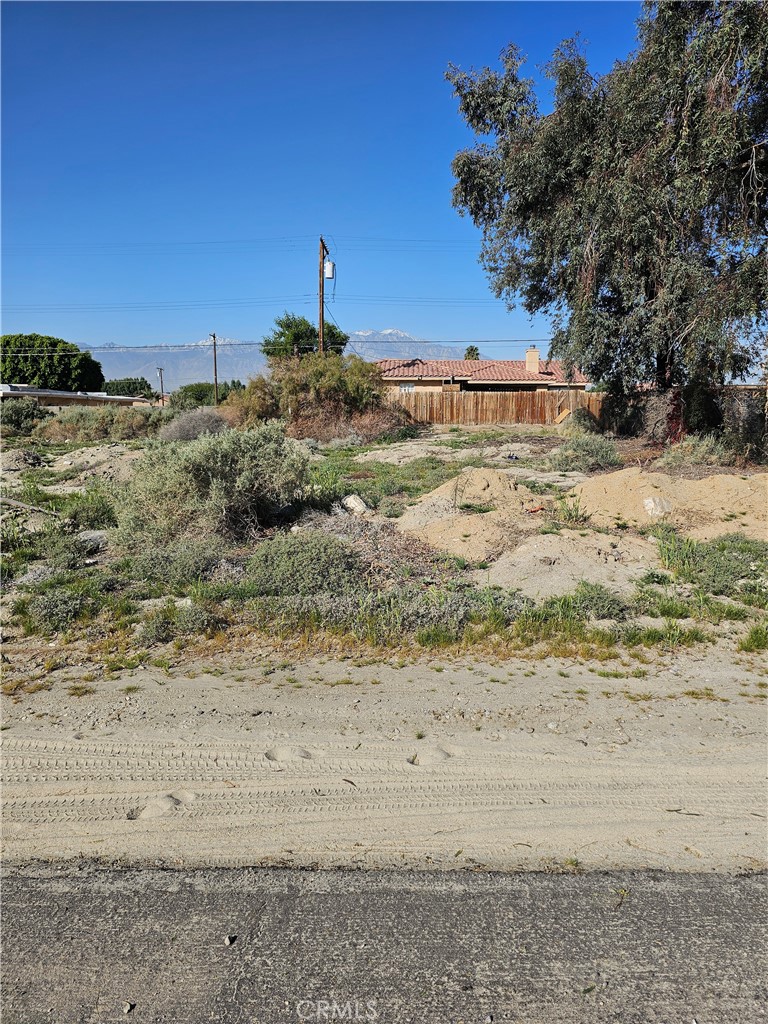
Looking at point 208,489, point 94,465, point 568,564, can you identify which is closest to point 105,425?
point 94,465

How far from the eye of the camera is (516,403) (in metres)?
33.5

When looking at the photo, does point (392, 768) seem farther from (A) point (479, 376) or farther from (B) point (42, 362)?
(B) point (42, 362)

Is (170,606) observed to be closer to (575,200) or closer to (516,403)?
(575,200)

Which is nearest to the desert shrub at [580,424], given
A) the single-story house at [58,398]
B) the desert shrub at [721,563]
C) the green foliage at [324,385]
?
the green foliage at [324,385]

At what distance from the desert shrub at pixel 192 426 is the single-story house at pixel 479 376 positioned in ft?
67.9

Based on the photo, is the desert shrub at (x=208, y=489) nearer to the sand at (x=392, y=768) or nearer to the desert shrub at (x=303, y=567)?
the desert shrub at (x=303, y=567)

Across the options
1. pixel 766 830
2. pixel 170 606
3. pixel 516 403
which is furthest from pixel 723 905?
pixel 516 403

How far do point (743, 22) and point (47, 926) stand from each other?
56.0ft

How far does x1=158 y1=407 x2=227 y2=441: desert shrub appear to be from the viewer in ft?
78.8

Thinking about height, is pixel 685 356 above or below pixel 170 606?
above

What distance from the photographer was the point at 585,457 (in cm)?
1593

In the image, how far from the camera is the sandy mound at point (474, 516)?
8516 millimetres

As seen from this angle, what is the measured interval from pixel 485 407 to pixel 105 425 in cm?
1908

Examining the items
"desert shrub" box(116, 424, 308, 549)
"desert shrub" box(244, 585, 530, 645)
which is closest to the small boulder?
"desert shrub" box(116, 424, 308, 549)
